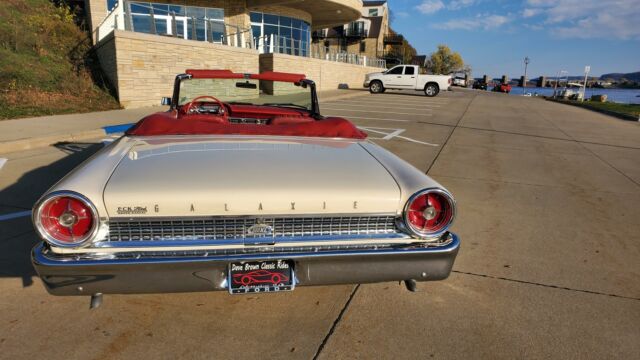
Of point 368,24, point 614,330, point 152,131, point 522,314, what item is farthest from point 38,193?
point 368,24

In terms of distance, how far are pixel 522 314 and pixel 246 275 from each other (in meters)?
1.82

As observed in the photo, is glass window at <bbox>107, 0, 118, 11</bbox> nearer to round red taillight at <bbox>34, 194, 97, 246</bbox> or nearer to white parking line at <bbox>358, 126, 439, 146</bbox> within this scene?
white parking line at <bbox>358, 126, 439, 146</bbox>

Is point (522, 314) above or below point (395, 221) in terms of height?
below

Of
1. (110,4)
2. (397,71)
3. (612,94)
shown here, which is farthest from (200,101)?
(612,94)

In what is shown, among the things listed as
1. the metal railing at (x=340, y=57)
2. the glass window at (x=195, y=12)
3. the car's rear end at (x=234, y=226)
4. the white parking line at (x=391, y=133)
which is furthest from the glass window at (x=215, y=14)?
the car's rear end at (x=234, y=226)

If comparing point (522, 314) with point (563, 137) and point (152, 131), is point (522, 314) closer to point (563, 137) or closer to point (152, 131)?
point (152, 131)

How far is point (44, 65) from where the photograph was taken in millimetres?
13188

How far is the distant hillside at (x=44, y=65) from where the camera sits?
36.0 feet

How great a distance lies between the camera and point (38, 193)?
4.47 meters

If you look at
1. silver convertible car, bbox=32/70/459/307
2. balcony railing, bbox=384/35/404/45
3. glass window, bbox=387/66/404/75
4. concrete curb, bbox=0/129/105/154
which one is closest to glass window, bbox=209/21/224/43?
concrete curb, bbox=0/129/105/154

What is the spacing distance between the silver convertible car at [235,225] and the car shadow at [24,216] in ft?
4.20

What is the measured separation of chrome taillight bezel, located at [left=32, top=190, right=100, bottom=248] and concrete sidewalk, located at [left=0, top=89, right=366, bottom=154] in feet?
19.9

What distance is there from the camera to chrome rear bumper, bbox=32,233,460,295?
1857 mm

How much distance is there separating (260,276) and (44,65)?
14.9 metres
